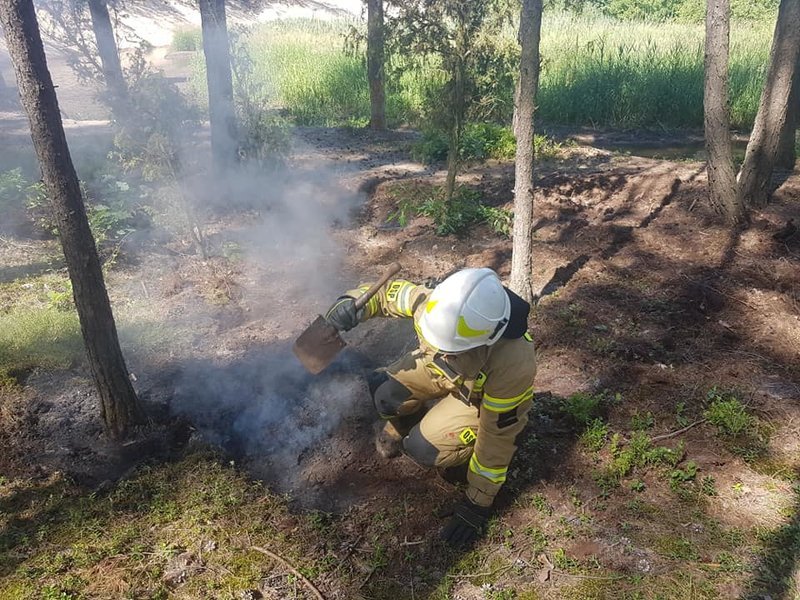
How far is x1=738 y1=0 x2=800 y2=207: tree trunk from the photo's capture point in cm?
648

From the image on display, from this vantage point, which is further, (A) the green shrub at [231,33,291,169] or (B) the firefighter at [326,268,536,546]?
(A) the green shrub at [231,33,291,169]

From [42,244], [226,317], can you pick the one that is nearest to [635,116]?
[226,317]

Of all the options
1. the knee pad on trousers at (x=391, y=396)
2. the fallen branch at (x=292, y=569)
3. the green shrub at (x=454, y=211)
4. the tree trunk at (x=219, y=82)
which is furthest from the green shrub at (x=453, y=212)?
the fallen branch at (x=292, y=569)

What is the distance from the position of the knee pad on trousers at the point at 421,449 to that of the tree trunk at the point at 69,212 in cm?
196

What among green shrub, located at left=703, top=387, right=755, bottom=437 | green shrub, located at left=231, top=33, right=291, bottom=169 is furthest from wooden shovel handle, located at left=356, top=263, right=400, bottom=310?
green shrub, located at left=231, top=33, right=291, bottom=169

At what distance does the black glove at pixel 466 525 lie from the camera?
3021 mm

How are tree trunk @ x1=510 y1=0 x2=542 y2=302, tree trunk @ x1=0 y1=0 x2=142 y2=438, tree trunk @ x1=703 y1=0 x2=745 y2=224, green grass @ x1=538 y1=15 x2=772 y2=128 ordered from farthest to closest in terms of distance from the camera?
green grass @ x1=538 y1=15 x2=772 y2=128, tree trunk @ x1=703 y1=0 x2=745 y2=224, tree trunk @ x1=510 y1=0 x2=542 y2=302, tree trunk @ x1=0 y1=0 x2=142 y2=438

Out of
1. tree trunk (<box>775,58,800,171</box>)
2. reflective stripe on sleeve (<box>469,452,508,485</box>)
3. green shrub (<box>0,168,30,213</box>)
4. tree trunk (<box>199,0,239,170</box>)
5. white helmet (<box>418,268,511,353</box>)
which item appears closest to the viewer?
white helmet (<box>418,268,511,353</box>)

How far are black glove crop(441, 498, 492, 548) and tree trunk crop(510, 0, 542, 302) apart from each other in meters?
2.50

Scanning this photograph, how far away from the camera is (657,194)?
24.7 feet

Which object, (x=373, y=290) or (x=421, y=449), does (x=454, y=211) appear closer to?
(x=373, y=290)

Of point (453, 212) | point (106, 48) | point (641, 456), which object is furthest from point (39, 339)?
point (106, 48)

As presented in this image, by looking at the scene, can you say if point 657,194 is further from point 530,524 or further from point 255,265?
point 530,524

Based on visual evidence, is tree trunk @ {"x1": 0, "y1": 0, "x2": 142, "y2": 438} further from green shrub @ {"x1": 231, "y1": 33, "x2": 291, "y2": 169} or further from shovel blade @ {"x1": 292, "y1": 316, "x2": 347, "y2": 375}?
green shrub @ {"x1": 231, "y1": 33, "x2": 291, "y2": 169}
